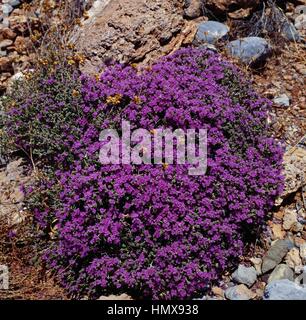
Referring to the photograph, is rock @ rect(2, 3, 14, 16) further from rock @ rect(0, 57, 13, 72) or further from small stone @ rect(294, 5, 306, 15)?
small stone @ rect(294, 5, 306, 15)

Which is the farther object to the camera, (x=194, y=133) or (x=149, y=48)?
(x=149, y=48)

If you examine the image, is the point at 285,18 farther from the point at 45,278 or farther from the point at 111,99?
the point at 45,278

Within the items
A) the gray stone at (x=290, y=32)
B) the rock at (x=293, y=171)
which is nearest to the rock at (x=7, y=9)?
the gray stone at (x=290, y=32)

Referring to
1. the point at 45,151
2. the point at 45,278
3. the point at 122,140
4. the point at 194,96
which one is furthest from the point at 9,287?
the point at 194,96

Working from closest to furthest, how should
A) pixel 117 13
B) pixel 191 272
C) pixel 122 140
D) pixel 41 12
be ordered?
1. pixel 191 272
2. pixel 122 140
3. pixel 117 13
4. pixel 41 12

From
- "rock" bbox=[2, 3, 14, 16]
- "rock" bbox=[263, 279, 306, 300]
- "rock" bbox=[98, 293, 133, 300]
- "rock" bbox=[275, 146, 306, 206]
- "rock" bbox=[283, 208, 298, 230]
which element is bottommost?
"rock" bbox=[98, 293, 133, 300]

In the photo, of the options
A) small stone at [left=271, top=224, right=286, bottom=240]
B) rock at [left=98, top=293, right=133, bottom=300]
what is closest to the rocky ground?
small stone at [left=271, top=224, right=286, bottom=240]
